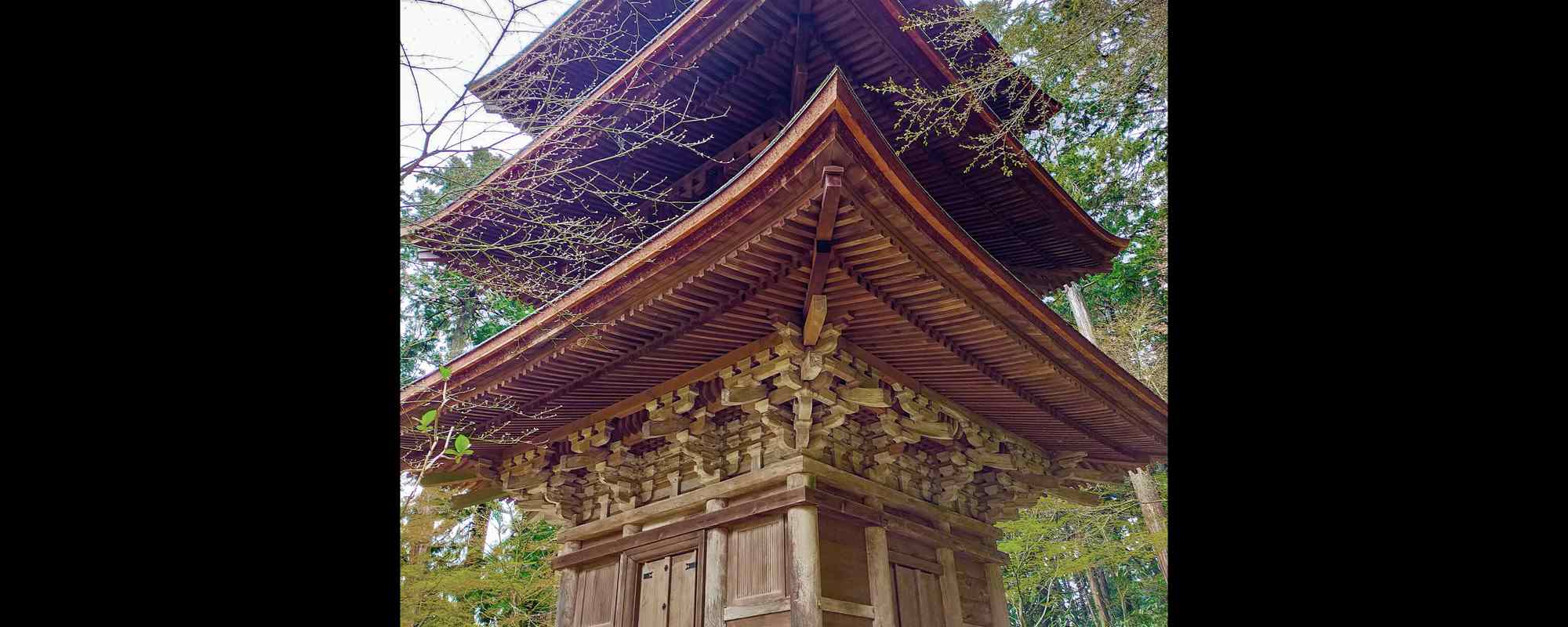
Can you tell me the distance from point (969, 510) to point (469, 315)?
10308mm

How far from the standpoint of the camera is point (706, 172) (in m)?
7.04

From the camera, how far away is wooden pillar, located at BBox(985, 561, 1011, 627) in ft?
21.5

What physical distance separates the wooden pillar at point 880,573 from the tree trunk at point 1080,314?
10089 millimetres

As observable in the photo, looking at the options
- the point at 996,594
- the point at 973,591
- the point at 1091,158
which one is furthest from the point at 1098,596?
the point at 973,591

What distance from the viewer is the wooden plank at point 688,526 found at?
4867 mm

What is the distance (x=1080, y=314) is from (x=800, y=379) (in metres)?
11.4

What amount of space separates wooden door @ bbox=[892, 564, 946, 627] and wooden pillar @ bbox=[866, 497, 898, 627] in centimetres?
10

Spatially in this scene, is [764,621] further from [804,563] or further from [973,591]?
[973,591]

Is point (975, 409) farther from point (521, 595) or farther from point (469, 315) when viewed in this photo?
point (469, 315)

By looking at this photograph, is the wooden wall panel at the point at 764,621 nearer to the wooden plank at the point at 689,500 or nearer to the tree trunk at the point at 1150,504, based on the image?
the wooden plank at the point at 689,500

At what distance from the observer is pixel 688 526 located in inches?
215

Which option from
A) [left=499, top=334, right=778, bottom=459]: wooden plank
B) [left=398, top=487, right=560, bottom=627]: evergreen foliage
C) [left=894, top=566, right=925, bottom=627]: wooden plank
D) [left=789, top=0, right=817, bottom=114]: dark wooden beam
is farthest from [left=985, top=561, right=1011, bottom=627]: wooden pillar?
[left=398, top=487, right=560, bottom=627]: evergreen foliage

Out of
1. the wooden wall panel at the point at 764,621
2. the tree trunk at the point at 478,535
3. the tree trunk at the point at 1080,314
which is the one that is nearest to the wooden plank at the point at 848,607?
the wooden wall panel at the point at 764,621

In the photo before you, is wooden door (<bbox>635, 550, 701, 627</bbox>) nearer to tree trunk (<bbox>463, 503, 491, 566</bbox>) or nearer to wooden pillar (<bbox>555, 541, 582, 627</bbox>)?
wooden pillar (<bbox>555, 541, 582, 627</bbox>)
